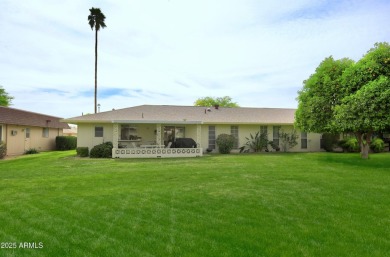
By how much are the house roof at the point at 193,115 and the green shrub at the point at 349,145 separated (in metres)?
4.68

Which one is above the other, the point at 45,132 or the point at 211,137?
the point at 45,132

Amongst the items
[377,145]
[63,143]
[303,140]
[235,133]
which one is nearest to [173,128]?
[235,133]

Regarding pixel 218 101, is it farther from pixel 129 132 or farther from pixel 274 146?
pixel 129 132

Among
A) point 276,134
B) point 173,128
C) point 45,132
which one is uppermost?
point 173,128

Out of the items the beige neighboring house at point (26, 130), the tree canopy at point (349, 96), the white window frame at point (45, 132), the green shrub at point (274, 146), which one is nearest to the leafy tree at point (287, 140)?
the green shrub at point (274, 146)

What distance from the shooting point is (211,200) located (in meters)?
7.16

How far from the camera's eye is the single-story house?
20047mm

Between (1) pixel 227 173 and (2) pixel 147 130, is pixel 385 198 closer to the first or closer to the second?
(1) pixel 227 173

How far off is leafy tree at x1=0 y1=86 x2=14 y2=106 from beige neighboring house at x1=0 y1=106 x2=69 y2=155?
1919cm

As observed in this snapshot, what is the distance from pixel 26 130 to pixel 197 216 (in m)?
24.8

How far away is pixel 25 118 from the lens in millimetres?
24797

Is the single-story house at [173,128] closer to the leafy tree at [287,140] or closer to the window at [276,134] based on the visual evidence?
the window at [276,134]

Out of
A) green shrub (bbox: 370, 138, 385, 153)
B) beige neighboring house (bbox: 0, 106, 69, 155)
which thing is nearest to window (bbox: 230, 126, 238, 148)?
green shrub (bbox: 370, 138, 385, 153)

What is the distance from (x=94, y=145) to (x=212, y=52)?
1093 cm
